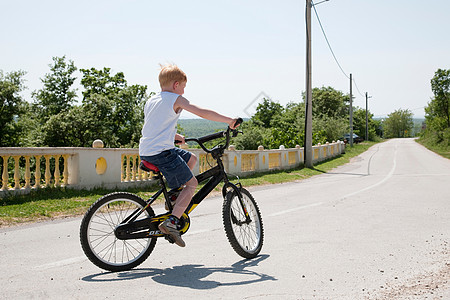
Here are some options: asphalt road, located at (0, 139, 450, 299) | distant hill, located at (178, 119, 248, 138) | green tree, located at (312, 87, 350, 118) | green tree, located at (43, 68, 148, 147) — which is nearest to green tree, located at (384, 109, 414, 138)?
green tree, located at (312, 87, 350, 118)

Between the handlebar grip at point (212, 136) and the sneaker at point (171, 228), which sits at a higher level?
the handlebar grip at point (212, 136)

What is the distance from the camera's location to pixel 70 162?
9852mm

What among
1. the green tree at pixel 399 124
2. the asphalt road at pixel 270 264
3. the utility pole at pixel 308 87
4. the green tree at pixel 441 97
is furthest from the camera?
the green tree at pixel 399 124

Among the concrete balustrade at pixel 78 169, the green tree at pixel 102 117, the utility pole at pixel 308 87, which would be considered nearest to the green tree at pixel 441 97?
the green tree at pixel 102 117

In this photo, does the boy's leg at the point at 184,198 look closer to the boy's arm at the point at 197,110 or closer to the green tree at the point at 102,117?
the boy's arm at the point at 197,110

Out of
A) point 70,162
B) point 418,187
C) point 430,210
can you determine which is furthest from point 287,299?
point 418,187

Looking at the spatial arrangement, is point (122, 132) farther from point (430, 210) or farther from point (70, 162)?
point (430, 210)

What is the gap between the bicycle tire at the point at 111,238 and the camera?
3784 mm

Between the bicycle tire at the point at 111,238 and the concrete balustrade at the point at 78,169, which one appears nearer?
the bicycle tire at the point at 111,238

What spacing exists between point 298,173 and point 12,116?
107 ft

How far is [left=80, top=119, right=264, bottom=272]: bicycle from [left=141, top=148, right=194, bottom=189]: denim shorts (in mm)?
79

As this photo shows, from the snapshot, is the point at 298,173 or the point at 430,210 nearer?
the point at 430,210

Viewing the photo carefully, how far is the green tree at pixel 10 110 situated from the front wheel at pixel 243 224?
134 ft

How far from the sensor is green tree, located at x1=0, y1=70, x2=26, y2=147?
40.4 meters
